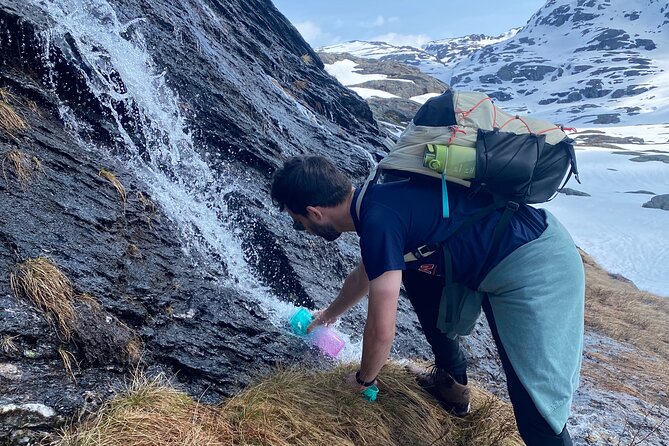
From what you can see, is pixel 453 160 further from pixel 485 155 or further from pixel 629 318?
pixel 629 318

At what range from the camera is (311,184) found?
11.7ft

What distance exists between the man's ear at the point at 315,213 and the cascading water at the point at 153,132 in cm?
233

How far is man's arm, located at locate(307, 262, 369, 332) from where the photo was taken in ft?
14.0

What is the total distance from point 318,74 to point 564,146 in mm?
20032

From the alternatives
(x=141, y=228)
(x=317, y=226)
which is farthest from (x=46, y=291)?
(x=317, y=226)

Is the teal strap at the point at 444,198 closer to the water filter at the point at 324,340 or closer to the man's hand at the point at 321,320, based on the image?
the man's hand at the point at 321,320

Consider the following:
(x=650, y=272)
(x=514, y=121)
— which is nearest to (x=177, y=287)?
(x=514, y=121)

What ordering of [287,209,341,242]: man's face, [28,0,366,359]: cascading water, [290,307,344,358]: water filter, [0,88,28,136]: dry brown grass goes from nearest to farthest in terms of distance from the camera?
[287,209,341,242]: man's face, [0,88,28,136]: dry brown grass, [290,307,344,358]: water filter, [28,0,366,359]: cascading water

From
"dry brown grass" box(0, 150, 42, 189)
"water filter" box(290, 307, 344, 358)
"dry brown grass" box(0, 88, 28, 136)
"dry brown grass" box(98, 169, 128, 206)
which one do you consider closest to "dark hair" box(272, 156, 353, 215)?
"water filter" box(290, 307, 344, 358)

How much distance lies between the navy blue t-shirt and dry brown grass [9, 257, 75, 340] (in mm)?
2347

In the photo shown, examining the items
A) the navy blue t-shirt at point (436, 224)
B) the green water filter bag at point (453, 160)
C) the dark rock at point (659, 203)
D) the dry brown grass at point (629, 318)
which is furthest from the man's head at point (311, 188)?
the dark rock at point (659, 203)

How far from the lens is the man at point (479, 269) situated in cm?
321

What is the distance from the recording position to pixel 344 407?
13.6ft

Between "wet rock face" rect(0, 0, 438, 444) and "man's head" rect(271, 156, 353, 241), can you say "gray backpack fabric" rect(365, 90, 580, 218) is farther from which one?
"wet rock face" rect(0, 0, 438, 444)
